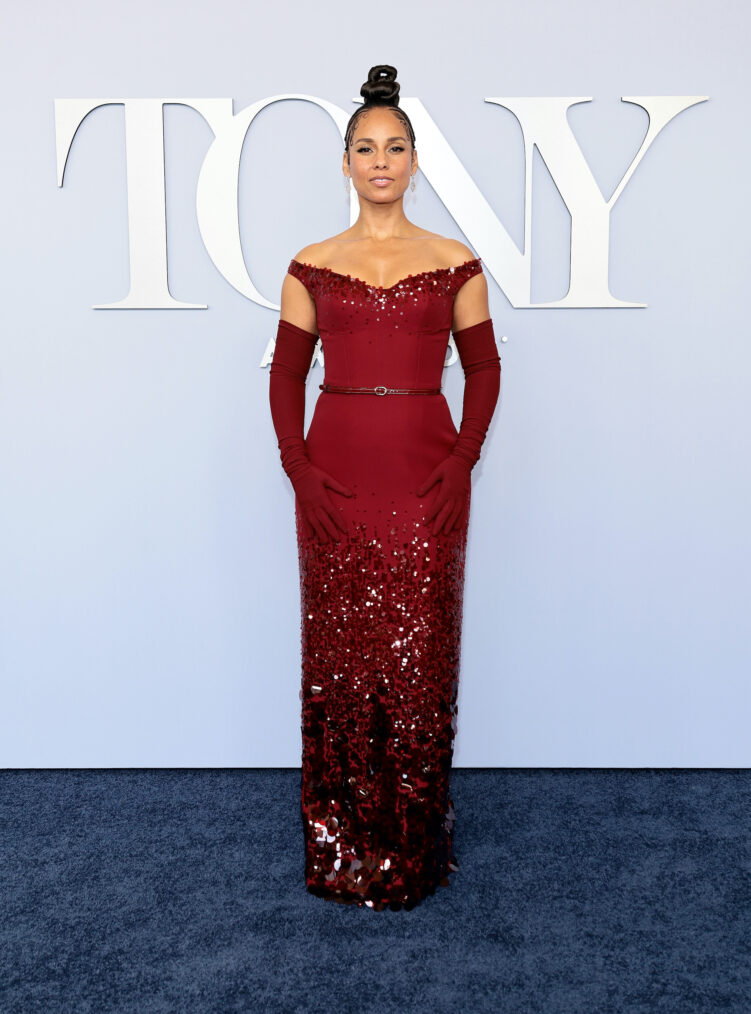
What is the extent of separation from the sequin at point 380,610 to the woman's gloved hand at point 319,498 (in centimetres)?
2

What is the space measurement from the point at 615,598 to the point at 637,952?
114 cm

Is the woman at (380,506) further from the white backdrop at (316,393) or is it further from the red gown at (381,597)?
the white backdrop at (316,393)

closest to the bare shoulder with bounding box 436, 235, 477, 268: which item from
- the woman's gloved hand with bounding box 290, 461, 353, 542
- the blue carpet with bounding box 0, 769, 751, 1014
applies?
the woman's gloved hand with bounding box 290, 461, 353, 542

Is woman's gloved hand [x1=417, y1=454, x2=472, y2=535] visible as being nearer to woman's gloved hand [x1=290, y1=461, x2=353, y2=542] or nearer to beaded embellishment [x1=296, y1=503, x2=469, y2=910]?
beaded embellishment [x1=296, y1=503, x2=469, y2=910]

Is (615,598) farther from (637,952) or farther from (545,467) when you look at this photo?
(637,952)

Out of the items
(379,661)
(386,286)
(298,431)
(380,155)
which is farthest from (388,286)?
(379,661)

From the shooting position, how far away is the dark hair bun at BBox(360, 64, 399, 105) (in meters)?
1.98

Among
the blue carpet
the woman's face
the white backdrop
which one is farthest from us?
the white backdrop

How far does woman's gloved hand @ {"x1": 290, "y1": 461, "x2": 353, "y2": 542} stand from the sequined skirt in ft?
0.08

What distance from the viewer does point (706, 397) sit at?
2699 millimetres

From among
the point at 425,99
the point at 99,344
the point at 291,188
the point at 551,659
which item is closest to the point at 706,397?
the point at 551,659

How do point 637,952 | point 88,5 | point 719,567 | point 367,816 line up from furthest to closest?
point 719,567, point 88,5, point 367,816, point 637,952

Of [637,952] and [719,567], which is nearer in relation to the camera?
[637,952]

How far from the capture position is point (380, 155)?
195cm
